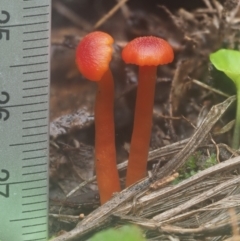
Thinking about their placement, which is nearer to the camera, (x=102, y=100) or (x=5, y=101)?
(x=5, y=101)

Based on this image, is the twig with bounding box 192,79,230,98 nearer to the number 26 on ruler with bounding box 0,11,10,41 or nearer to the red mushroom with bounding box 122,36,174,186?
the red mushroom with bounding box 122,36,174,186

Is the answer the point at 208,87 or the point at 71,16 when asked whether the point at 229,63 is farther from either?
the point at 71,16

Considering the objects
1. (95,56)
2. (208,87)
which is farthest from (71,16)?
(95,56)

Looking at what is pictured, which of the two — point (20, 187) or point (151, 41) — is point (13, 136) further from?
point (151, 41)

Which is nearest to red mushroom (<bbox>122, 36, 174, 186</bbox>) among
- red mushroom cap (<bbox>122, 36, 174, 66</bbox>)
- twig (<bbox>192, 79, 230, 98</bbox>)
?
red mushroom cap (<bbox>122, 36, 174, 66</bbox>)

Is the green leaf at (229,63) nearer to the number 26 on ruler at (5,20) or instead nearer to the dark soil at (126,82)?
the dark soil at (126,82)

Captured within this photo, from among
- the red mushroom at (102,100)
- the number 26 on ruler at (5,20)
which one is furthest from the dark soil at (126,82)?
the number 26 on ruler at (5,20)

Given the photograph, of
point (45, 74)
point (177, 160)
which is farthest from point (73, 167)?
point (45, 74)
